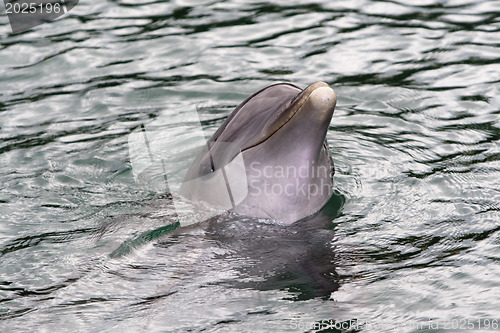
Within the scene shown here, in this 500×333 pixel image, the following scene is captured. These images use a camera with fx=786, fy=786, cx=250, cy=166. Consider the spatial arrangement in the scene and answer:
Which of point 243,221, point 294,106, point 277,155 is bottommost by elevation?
point 243,221

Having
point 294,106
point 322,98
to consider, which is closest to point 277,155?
point 294,106

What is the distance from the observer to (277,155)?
4.68 m

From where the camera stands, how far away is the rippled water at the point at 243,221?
4488 millimetres

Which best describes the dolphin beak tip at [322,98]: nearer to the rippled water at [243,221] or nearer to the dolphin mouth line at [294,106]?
the dolphin mouth line at [294,106]

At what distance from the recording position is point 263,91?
5098 millimetres

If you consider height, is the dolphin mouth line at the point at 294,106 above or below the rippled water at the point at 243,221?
above

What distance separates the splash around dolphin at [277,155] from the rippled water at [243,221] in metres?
0.18

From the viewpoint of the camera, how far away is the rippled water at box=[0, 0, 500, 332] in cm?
449

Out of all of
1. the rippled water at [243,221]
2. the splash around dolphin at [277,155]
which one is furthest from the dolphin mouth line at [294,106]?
the rippled water at [243,221]

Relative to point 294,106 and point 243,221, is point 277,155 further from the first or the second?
point 243,221

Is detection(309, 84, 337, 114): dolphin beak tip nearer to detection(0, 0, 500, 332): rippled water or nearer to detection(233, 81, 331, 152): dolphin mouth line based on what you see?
detection(233, 81, 331, 152): dolphin mouth line

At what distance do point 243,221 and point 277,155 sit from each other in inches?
20.7

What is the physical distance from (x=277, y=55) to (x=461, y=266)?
14.2 ft

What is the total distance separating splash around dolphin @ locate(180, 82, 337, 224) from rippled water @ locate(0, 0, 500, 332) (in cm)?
18
